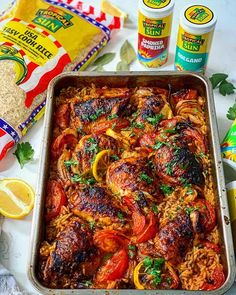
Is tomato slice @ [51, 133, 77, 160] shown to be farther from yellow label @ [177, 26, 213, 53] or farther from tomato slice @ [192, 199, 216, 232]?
yellow label @ [177, 26, 213, 53]

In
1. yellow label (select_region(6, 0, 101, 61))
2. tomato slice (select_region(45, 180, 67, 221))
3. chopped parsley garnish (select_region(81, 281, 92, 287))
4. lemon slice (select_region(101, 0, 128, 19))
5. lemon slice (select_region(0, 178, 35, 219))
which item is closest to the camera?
chopped parsley garnish (select_region(81, 281, 92, 287))

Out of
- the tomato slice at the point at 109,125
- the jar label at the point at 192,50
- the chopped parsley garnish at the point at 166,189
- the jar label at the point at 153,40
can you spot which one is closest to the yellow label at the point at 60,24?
the jar label at the point at 153,40

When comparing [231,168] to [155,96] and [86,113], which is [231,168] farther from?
[86,113]

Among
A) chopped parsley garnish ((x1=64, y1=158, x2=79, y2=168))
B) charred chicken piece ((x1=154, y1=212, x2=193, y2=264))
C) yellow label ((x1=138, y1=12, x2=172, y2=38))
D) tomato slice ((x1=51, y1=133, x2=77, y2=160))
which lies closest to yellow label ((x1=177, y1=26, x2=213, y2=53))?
yellow label ((x1=138, y1=12, x2=172, y2=38))

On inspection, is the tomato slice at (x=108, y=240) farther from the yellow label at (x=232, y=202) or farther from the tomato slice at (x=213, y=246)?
the yellow label at (x=232, y=202)

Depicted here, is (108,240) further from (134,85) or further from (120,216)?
(134,85)
